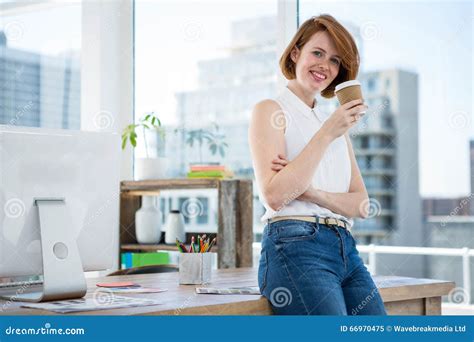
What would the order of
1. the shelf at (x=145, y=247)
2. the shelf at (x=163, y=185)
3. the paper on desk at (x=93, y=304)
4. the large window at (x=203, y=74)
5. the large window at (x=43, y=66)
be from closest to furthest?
the paper on desk at (x=93, y=304) → the shelf at (x=163, y=185) → the shelf at (x=145, y=247) → the large window at (x=203, y=74) → the large window at (x=43, y=66)

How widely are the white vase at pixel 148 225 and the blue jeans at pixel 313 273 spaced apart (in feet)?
7.38

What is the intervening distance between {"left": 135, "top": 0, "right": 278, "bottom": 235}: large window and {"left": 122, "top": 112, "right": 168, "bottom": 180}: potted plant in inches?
1.8

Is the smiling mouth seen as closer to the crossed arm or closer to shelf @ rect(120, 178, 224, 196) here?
the crossed arm

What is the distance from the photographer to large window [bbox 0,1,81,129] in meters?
4.65

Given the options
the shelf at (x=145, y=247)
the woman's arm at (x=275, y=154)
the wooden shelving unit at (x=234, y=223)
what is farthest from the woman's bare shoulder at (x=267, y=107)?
the shelf at (x=145, y=247)

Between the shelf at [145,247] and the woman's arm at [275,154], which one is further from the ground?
the woman's arm at [275,154]

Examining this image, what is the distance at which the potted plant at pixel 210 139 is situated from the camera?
425cm

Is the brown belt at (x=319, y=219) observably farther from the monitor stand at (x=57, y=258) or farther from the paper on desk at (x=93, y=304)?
the monitor stand at (x=57, y=258)

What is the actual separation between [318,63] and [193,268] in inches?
26.8

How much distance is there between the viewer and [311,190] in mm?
1804

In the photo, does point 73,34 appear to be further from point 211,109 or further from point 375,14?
point 375,14

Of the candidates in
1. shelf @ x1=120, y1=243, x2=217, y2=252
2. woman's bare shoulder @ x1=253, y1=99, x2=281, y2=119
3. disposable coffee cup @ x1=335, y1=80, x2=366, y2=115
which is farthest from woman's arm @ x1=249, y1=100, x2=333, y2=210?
shelf @ x1=120, y1=243, x2=217, y2=252

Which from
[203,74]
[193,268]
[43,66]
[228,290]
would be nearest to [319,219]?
[228,290]

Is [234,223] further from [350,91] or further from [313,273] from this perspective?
[313,273]
